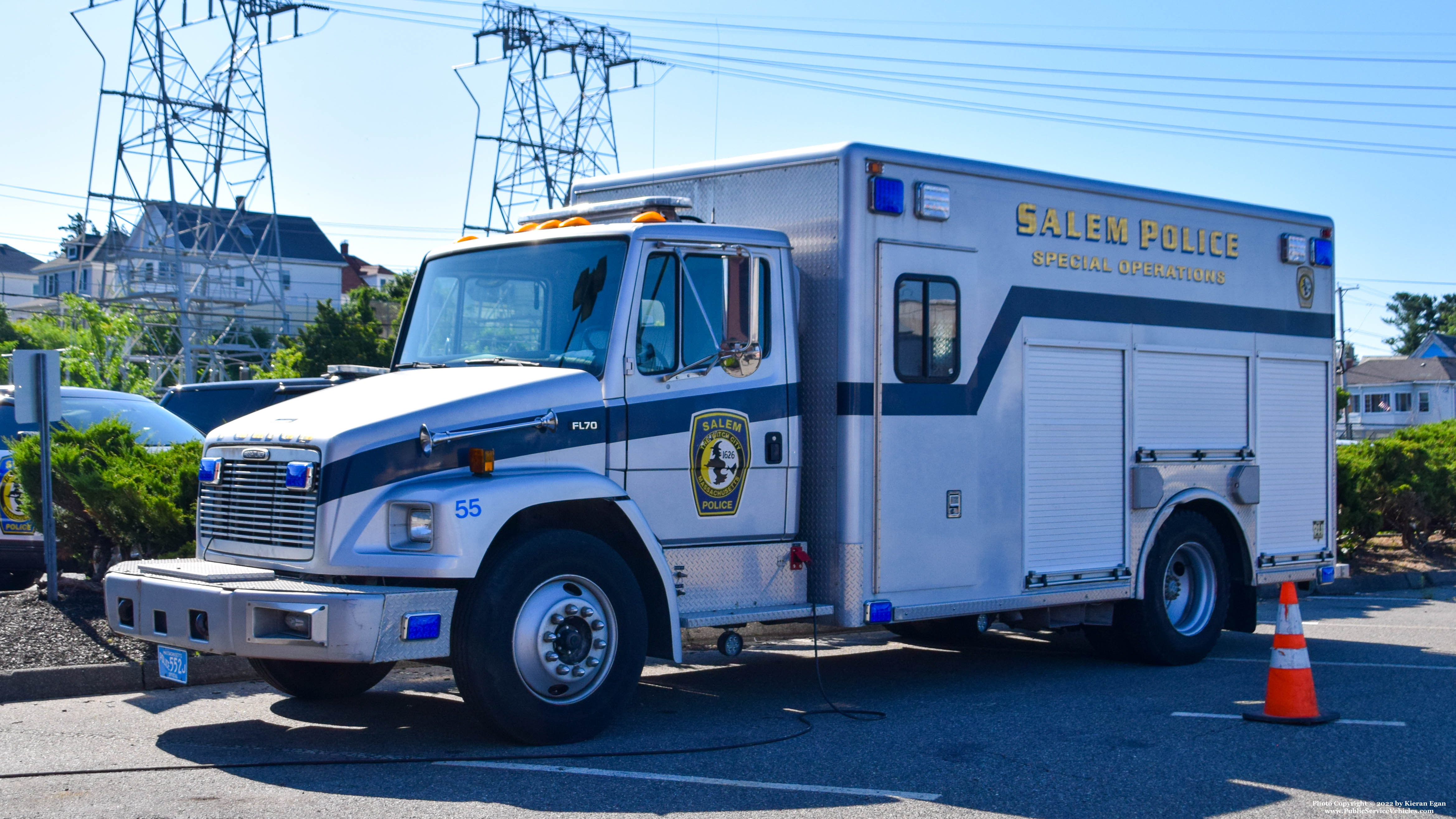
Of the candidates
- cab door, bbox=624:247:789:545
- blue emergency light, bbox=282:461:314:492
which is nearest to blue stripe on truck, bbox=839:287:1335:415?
cab door, bbox=624:247:789:545

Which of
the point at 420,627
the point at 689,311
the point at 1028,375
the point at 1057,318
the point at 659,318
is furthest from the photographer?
the point at 1057,318

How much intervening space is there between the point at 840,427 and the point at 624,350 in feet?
4.79

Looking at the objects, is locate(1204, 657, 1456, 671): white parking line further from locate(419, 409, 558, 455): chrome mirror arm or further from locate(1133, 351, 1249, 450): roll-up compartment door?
locate(419, 409, 558, 455): chrome mirror arm

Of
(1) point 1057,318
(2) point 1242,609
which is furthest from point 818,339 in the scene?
(2) point 1242,609

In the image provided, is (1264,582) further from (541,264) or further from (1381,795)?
(541,264)

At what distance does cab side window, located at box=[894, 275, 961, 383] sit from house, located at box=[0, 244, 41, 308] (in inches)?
4235

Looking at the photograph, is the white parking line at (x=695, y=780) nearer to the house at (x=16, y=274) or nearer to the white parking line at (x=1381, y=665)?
the white parking line at (x=1381, y=665)

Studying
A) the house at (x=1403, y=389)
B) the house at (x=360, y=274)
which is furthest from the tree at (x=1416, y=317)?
the house at (x=360, y=274)

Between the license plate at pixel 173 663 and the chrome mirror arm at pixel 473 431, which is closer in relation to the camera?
the chrome mirror arm at pixel 473 431

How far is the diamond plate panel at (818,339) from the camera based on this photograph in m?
8.01

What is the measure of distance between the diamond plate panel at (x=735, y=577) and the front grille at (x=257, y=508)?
6.13ft

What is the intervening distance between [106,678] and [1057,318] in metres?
6.49

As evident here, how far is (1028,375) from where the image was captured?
29.5 feet

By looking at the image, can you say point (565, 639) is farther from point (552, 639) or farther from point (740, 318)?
point (740, 318)
